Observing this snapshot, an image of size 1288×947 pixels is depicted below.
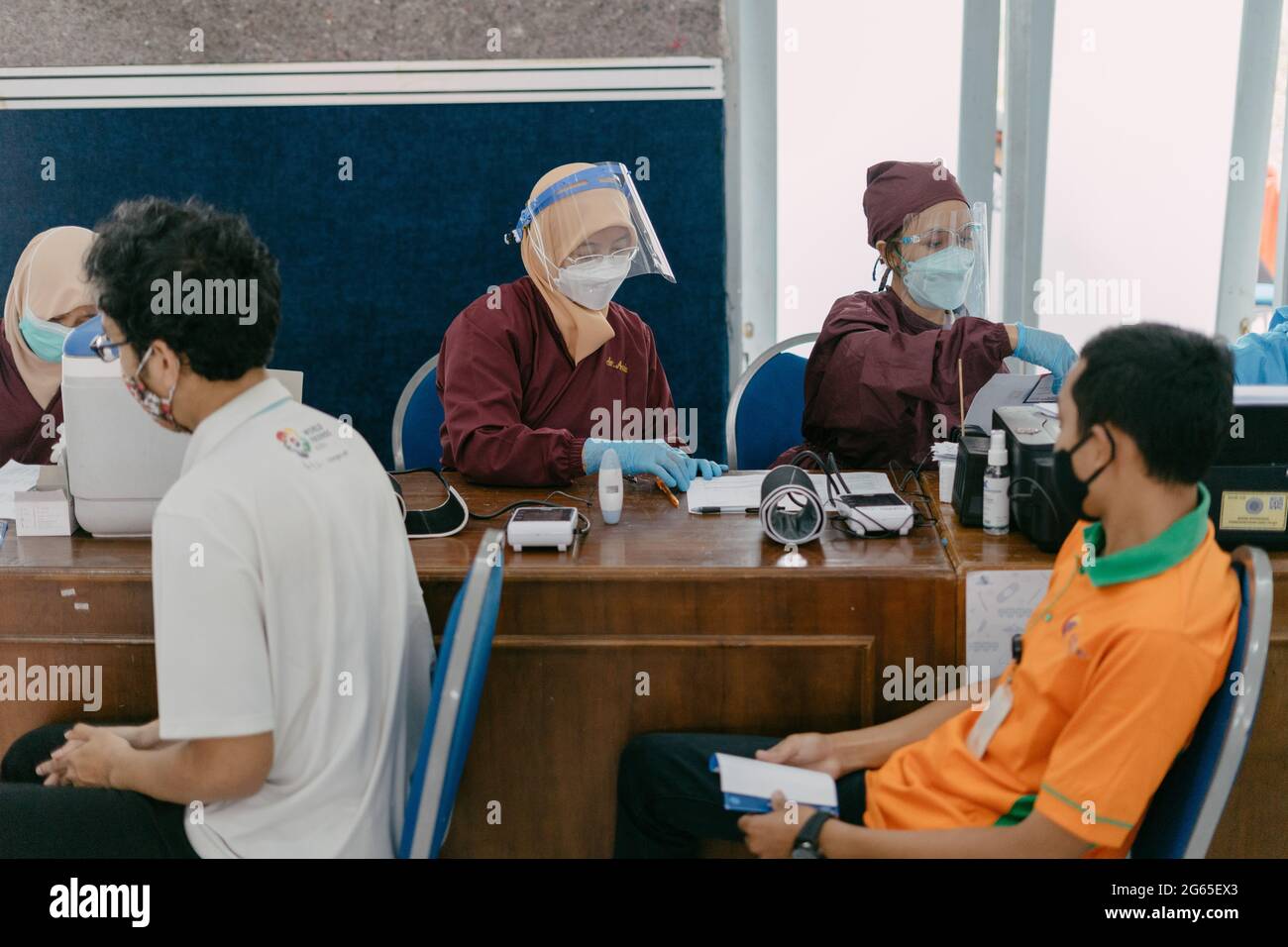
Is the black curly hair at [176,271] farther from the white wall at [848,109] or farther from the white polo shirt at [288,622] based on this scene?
the white wall at [848,109]

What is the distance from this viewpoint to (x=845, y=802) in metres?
1.55

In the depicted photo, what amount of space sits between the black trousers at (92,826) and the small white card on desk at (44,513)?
0.55 m

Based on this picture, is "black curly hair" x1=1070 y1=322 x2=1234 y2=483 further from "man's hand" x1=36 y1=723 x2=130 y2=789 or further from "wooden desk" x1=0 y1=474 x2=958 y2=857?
"man's hand" x1=36 y1=723 x2=130 y2=789

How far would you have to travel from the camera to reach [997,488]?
1.78 m

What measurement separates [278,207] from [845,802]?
251 centimetres

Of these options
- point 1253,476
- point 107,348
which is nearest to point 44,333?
point 107,348

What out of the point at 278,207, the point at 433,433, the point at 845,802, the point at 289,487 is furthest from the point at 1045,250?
the point at 289,487

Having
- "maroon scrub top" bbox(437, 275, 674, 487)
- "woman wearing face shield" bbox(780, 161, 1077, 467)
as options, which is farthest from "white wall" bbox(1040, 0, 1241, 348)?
"maroon scrub top" bbox(437, 275, 674, 487)

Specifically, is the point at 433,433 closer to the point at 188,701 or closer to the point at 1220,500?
the point at 188,701

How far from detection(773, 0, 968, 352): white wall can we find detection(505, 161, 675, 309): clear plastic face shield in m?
1.24

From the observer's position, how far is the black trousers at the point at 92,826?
1452 mm

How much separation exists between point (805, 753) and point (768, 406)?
4.27 feet

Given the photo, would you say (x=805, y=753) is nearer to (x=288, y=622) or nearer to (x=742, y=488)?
(x=742, y=488)
